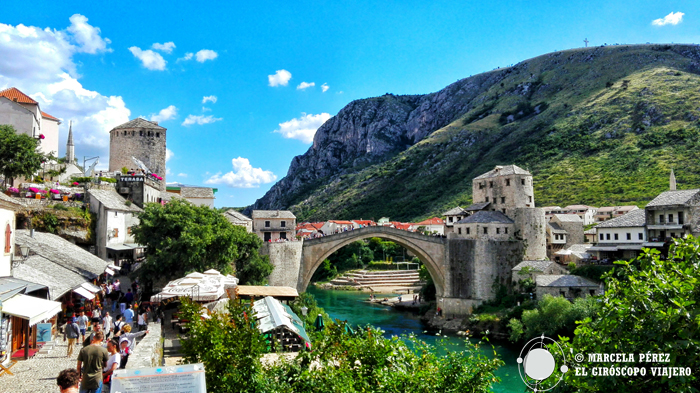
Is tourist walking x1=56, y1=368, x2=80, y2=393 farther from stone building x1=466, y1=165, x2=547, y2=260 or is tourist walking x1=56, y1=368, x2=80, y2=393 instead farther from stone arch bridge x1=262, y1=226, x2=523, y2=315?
stone building x1=466, y1=165, x2=547, y2=260

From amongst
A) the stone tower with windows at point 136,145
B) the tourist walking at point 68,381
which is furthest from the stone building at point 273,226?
the tourist walking at point 68,381

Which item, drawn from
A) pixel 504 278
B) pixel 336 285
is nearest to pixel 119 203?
pixel 504 278

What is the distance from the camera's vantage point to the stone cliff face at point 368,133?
477 ft

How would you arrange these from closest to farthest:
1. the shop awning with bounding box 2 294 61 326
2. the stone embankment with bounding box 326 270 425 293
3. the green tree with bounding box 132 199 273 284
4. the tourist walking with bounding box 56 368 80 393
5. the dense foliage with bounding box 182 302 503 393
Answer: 1. the tourist walking with bounding box 56 368 80 393
2. the dense foliage with bounding box 182 302 503 393
3. the shop awning with bounding box 2 294 61 326
4. the green tree with bounding box 132 199 273 284
5. the stone embankment with bounding box 326 270 425 293

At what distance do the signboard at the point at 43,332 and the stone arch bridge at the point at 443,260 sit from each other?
68.1 feet

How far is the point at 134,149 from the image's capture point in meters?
40.9

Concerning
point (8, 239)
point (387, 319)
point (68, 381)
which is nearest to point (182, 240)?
point (8, 239)

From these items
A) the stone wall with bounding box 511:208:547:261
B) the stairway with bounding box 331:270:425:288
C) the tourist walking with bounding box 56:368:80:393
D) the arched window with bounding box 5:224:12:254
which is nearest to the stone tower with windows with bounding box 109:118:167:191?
the arched window with bounding box 5:224:12:254

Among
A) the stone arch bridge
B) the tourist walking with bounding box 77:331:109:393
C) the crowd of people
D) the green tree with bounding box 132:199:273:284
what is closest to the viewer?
the crowd of people

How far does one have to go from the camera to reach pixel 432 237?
41062 mm

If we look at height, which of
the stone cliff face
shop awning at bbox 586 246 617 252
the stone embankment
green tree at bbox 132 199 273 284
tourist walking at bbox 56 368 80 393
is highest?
the stone cliff face

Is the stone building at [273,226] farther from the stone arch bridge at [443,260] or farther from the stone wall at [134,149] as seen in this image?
the stone wall at [134,149]

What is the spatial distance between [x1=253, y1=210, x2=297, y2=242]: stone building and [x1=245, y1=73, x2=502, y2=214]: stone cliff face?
90261 mm

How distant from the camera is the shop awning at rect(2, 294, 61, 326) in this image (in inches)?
443
